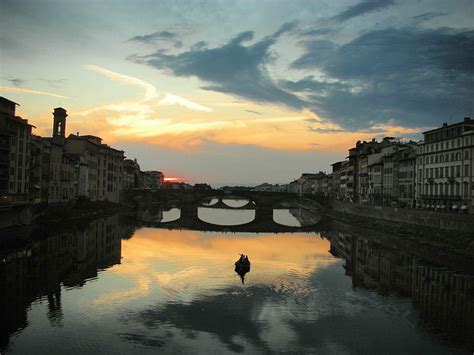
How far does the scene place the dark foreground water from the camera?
818 inches

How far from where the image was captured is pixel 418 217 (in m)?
54.8

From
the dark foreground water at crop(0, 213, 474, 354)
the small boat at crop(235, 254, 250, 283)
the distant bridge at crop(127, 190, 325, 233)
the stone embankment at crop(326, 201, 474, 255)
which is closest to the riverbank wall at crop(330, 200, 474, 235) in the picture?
the stone embankment at crop(326, 201, 474, 255)

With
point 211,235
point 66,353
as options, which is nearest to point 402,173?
point 211,235

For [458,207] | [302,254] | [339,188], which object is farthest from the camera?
[339,188]

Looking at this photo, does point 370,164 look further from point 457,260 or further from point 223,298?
point 223,298

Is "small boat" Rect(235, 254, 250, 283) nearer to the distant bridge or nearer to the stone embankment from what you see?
the stone embankment

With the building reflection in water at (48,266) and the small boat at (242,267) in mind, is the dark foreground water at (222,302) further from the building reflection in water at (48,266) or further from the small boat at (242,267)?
the small boat at (242,267)

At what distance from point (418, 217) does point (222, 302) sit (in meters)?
34.2

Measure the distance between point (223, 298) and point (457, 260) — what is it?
69.6 ft

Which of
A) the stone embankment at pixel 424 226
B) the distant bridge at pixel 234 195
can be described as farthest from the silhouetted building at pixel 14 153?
the stone embankment at pixel 424 226

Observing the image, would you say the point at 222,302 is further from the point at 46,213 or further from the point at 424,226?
the point at 46,213

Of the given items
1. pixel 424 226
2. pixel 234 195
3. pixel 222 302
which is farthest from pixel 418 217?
pixel 234 195

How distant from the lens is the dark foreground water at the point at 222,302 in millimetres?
20766

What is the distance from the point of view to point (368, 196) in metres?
93.8
